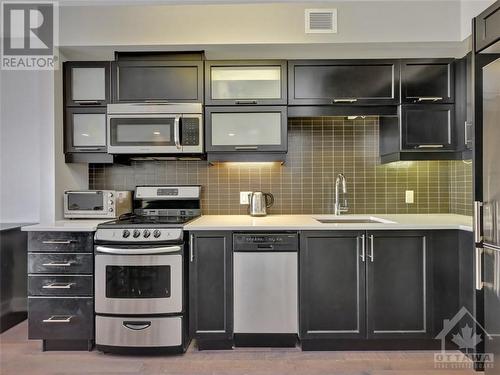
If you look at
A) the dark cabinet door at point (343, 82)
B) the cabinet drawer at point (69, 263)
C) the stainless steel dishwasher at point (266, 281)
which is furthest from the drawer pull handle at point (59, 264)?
the dark cabinet door at point (343, 82)

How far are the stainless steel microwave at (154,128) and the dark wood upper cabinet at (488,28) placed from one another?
1846 millimetres

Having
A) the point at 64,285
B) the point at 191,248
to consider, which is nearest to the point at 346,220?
the point at 191,248

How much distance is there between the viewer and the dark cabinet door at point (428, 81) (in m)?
2.73

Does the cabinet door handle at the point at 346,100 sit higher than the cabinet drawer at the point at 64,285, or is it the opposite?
the cabinet door handle at the point at 346,100

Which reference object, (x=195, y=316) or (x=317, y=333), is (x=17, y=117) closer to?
(x=195, y=316)

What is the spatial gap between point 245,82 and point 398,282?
1.87 m

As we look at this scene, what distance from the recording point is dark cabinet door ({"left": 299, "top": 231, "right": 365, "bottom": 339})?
8.14 ft

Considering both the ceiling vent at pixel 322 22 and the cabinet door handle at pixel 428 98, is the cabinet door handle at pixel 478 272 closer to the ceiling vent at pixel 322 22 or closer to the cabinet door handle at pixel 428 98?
the cabinet door handle at pixel 428 98

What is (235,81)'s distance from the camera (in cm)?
279

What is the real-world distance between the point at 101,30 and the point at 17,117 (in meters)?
1.30

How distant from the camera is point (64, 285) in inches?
97.1

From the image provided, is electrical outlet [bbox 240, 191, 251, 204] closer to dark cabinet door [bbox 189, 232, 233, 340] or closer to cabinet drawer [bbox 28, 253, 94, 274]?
dark cabinet door [bbox 189, 232, 233, 340]

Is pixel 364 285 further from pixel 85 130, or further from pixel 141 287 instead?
pixel 85 130

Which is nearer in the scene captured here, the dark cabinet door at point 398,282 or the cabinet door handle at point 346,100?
the dark cabinet door at point 398,282
